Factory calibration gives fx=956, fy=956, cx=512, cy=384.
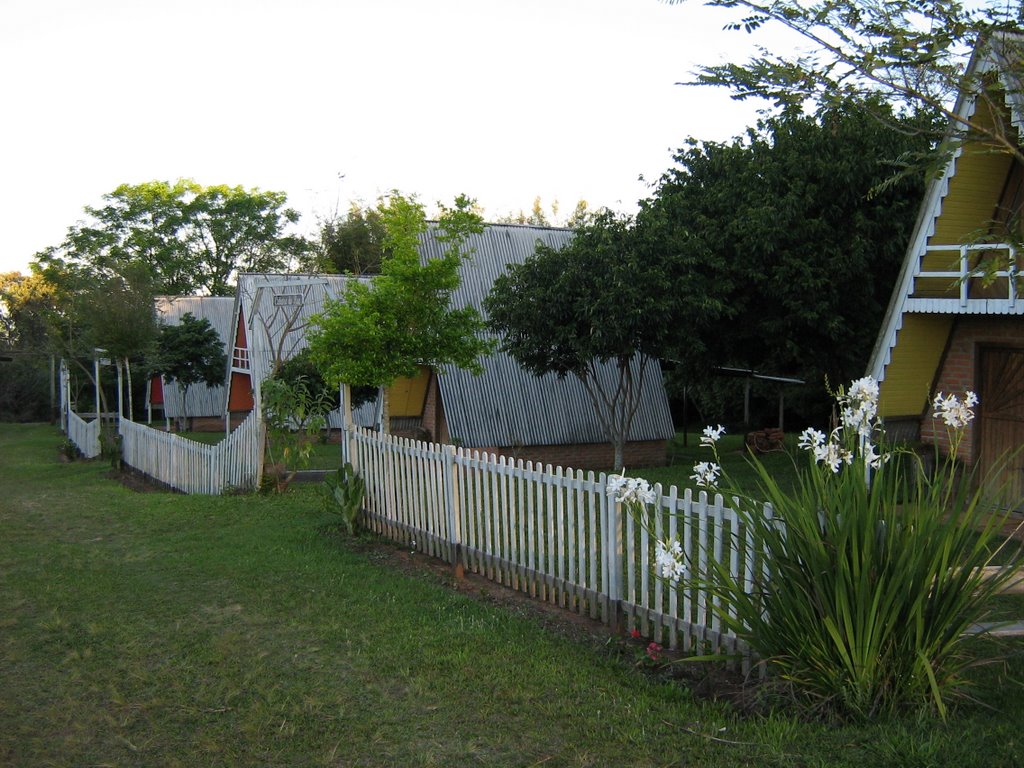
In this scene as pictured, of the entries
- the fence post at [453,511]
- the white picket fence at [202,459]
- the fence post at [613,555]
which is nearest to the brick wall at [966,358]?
the fence post at [453,511]

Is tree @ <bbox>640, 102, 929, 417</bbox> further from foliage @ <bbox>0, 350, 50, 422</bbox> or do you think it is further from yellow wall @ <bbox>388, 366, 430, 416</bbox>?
foliage @ <bbox>0, 350, 50, 422</bbox>

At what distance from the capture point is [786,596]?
530 centimetres

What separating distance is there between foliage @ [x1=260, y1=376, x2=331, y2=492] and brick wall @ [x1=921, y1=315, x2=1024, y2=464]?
8.63m

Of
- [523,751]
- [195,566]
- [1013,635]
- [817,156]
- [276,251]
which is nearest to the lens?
[523,751]

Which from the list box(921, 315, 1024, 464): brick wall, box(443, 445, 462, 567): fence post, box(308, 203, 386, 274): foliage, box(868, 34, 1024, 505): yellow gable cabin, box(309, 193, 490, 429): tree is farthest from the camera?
box(308, 203, 386, 274): foliage

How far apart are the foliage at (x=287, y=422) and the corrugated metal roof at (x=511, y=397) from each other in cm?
514

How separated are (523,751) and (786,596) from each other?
5.47 ft

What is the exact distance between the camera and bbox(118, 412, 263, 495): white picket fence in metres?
15.4

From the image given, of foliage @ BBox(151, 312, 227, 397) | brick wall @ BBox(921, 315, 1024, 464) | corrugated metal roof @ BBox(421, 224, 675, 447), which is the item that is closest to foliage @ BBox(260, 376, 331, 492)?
corrugated metal roof @ BBox(421, 224, 675, 447)

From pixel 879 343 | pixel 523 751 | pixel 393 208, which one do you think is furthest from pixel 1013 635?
pixel 393 208

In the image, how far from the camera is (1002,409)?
38.5 ft

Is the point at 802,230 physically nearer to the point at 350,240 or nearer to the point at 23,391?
the point at 350,240

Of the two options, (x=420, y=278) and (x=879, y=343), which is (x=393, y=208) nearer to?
(x=420, y=278)

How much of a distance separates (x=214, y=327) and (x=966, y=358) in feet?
99.2
